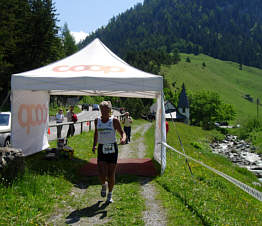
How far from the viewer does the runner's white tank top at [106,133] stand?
562 centimetres

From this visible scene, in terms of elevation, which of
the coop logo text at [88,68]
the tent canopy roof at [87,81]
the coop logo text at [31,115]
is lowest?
the coop logo text at [31,115]

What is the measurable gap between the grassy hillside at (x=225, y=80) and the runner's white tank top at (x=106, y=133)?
102m

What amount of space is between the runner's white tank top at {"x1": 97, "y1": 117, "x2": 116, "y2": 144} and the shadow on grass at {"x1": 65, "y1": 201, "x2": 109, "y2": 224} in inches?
49.8

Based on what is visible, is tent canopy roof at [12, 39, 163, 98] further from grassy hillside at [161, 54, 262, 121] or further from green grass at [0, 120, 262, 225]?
grassy hillside at [161, 54, 262, 121]

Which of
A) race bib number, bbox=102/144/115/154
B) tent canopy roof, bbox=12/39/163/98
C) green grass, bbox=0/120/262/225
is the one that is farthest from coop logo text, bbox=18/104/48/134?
race bib number, bbox=102/144/115/154

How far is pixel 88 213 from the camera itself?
16.8ft

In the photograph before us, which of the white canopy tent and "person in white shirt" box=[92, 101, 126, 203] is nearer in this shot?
"person in white shirt" box=[92, 101, 126, 203]

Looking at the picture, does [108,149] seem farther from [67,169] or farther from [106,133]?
[67,169]

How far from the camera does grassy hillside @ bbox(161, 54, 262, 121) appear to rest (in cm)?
11662

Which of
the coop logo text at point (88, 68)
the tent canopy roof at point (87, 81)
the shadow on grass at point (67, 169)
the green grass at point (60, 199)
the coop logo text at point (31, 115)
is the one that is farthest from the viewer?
the coop logo text at point (31, 115)

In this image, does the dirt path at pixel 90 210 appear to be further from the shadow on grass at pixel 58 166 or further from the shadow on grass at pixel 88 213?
the shadow on grass at pixel 58 166

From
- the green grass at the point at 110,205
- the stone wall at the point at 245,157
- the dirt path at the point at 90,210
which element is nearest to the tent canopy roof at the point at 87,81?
the green grass at the point at 110,205

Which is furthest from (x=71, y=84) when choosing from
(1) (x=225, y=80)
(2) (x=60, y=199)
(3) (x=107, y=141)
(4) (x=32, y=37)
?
(1) (x=225, y=80)

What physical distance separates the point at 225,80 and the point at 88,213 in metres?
149
